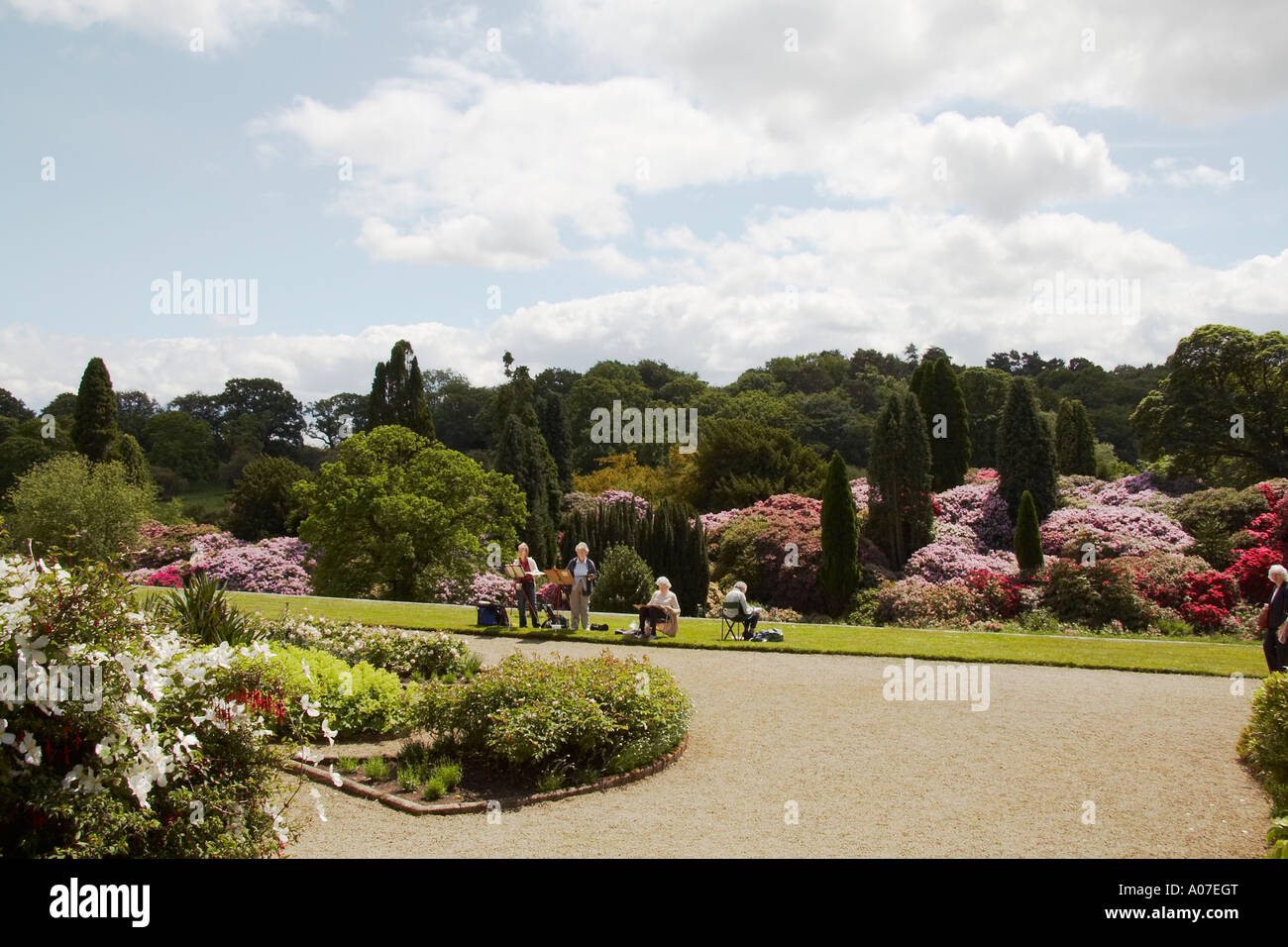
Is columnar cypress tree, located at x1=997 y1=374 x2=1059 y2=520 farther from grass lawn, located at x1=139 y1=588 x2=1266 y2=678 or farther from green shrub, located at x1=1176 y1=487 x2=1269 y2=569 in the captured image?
grass lawn, located at x1=139 y1=588 x2=1266 y2=678

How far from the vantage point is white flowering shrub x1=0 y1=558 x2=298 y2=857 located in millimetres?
4250

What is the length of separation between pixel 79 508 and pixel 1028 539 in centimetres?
2573

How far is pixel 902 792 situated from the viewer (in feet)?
22.6

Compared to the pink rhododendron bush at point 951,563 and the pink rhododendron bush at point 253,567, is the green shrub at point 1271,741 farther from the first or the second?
the pink rhododendron bush at point 253,567

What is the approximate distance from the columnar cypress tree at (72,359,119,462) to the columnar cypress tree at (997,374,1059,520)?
31.5m

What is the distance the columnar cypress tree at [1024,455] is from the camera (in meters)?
25.0


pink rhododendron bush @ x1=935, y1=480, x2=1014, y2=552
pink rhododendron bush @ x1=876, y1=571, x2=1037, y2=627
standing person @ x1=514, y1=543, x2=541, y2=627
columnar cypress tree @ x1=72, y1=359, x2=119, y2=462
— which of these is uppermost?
columnar cypress tree @ x1=72, y1=359, x2=119, y2=462

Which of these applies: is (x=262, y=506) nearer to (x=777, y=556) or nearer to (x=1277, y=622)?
(x=777, y=556)

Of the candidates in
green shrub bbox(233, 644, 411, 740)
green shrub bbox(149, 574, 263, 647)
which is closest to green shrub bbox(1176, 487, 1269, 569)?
green shrub bbox(233, 644, 411, 740)

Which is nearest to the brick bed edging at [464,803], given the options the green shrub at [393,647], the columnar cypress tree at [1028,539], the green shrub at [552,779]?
the green shrub at [552,779]
